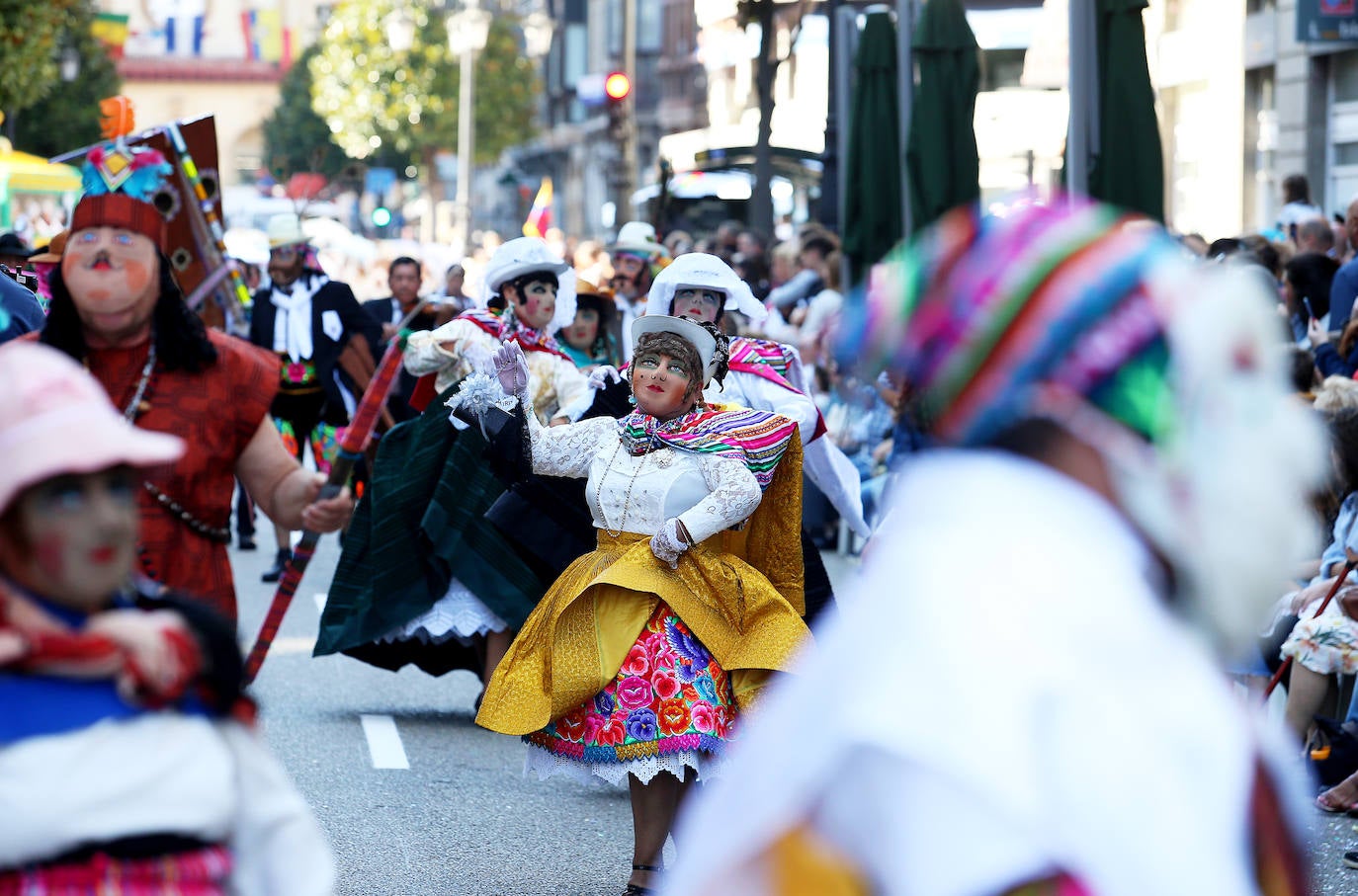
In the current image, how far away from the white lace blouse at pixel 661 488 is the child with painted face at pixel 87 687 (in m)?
3.20

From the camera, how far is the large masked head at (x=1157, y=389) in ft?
7.23

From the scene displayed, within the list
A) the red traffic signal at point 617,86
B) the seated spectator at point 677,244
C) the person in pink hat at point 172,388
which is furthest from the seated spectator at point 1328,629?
the red traffic signal at point 617,86

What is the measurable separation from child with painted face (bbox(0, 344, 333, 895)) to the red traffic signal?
20.8 m

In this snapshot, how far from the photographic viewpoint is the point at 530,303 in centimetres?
815

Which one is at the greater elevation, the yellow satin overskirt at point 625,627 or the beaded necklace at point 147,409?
the beaded necklace at point 147,409

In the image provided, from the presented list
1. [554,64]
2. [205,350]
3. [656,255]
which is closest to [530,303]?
[205,350]

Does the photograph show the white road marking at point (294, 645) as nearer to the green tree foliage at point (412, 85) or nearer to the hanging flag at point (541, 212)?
the hanging flag at point (541, 212)

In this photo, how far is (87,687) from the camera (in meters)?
2.62

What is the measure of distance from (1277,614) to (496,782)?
8.85 feet

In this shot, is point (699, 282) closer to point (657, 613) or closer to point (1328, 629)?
point (657, 613)

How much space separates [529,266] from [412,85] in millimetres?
52686

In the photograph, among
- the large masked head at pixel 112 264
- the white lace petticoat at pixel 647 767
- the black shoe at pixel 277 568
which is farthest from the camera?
the black shoe at pixel 277 568

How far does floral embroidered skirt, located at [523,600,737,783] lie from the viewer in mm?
5758

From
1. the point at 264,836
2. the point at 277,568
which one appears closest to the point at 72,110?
the point at 277,568
